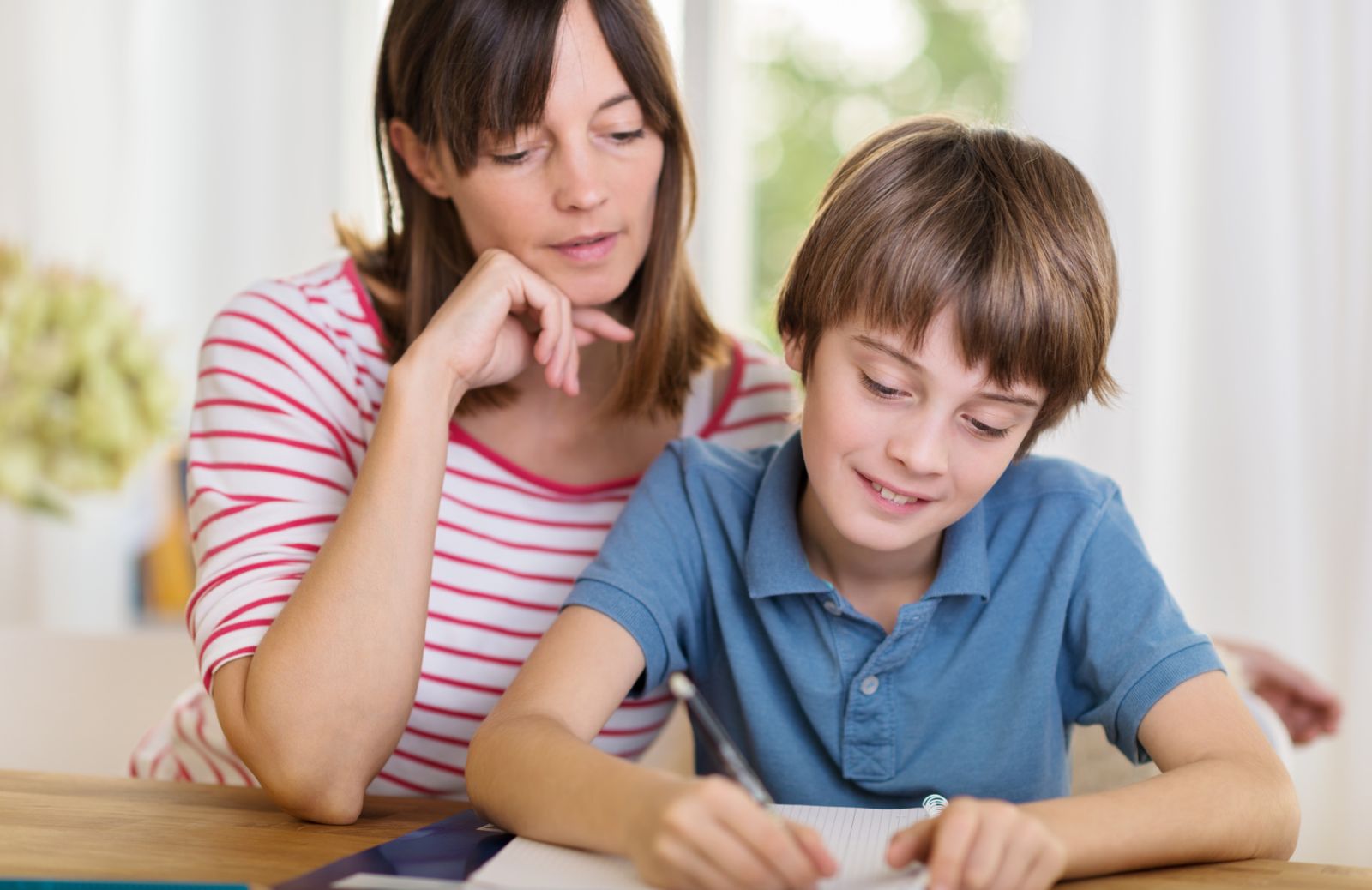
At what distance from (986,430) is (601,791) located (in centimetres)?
42

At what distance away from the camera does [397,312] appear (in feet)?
4.51

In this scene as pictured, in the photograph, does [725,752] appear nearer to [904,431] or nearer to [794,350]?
[904,431]

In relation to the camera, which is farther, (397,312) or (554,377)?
(397,312)

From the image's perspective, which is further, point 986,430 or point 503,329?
point 503,329

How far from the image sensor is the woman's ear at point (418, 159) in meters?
1.30

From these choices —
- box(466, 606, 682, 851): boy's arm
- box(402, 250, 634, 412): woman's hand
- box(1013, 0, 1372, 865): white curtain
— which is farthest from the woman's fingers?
box(1013, 0, 1372, 865): white curtain

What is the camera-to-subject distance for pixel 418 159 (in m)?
1.32

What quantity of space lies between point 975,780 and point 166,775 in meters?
0.92

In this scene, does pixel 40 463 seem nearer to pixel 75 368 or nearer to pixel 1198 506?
pixel 75 368

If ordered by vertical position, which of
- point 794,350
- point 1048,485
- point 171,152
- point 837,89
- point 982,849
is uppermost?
point 837,89

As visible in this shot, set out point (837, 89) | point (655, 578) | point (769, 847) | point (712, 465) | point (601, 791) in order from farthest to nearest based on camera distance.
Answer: point (837, 89)
point (712, 465)
point (655, 578)
point (601, 791)
point (769, 847)

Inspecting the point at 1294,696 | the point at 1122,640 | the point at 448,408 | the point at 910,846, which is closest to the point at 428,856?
the point at 910,846

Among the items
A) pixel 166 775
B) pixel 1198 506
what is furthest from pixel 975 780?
pixel 1198 506

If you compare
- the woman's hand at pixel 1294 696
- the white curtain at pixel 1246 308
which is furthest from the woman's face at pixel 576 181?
the white curtain at pixel 1246 308
